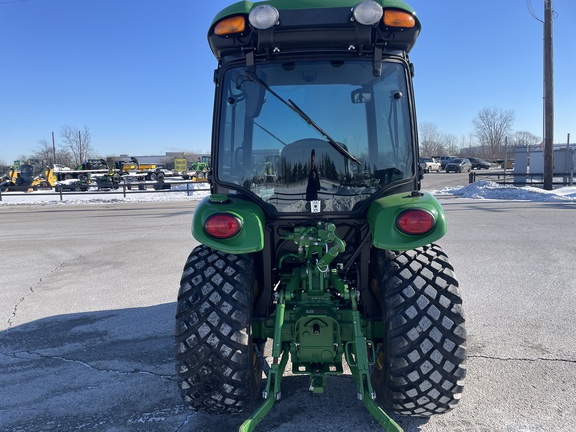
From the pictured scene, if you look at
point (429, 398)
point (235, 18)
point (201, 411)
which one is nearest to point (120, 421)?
point (201, 411)

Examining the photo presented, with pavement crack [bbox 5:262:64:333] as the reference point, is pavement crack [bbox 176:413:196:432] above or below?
below

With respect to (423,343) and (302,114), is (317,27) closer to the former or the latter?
(302,114)

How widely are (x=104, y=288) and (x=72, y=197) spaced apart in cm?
2067

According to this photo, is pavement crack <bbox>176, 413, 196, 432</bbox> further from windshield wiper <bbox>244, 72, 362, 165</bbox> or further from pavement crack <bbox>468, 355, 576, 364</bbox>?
pavement crack <bbox>468, 355, 576, 364</bbox>

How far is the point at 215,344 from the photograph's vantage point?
2.68 meters

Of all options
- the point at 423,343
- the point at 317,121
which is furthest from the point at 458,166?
the point at 423,343

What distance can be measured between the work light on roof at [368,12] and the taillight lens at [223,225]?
1.45 metres

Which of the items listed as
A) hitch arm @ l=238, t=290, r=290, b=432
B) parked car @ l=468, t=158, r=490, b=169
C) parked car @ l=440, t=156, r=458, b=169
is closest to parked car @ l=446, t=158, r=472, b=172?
parked car @ l=440, t=156, r=458, b=169

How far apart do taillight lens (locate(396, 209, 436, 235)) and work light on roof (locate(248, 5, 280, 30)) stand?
1.43 m

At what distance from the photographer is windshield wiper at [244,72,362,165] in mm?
3092

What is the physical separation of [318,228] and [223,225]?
0.65m

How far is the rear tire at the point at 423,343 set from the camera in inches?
103

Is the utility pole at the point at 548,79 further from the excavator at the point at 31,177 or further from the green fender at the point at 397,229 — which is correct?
the excavator at the point at 31,177

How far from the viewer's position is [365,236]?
126 inches
